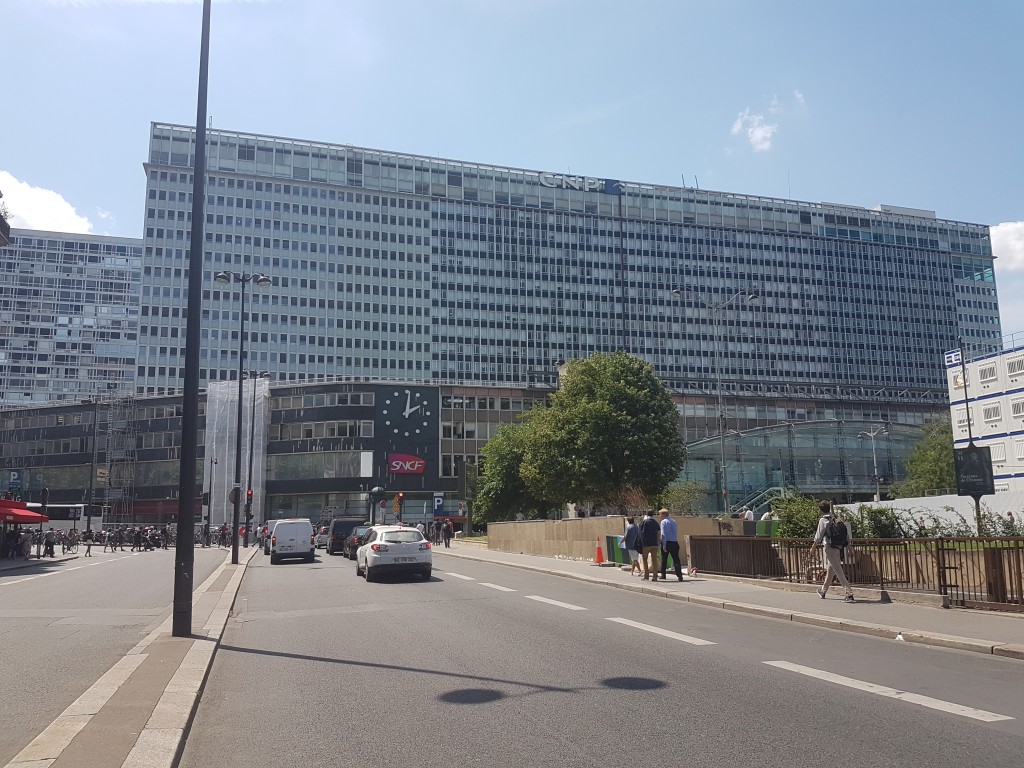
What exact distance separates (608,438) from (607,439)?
9 centimetres

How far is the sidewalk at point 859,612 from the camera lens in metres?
10.6

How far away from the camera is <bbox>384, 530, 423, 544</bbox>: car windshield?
890 inches

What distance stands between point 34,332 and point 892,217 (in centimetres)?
15591

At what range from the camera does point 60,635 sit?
12562 mm

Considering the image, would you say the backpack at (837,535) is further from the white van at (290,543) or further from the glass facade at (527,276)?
the glass facade at (527,276)

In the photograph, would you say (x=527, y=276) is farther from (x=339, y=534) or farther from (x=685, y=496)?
(x=339, y=534)

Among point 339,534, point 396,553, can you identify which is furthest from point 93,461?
point 396,553

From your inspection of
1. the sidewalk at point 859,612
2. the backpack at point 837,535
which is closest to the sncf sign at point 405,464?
the sidewalk at point 859,612

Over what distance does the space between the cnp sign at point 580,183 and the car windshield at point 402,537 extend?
116777 millimetres

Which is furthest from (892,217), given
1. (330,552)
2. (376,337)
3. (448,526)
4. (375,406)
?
(330,552)

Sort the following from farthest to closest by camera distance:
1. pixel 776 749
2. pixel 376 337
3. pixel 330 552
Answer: pixel 376 337 → pixel 330 552 → pixel 776 749

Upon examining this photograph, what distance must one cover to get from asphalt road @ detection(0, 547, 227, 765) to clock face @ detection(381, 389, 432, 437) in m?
63.8

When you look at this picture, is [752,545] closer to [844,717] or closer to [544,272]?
[844,717]

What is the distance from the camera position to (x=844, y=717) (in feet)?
21.7
